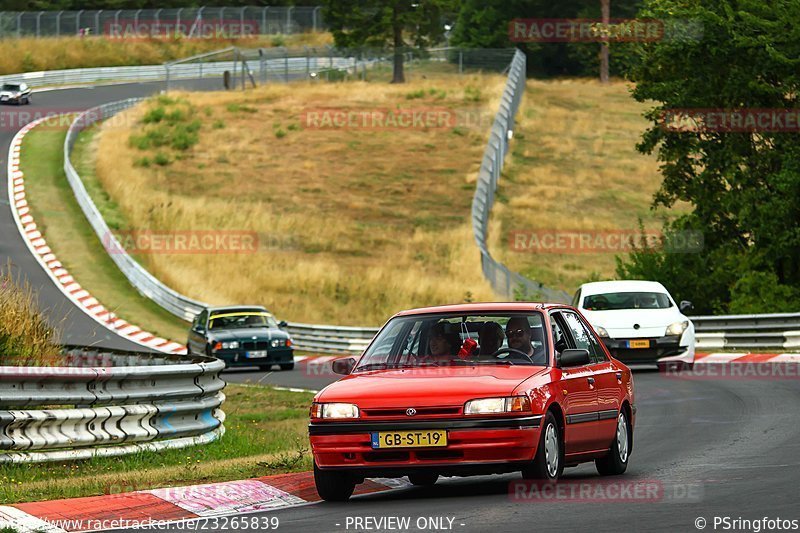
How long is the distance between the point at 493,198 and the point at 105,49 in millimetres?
48054

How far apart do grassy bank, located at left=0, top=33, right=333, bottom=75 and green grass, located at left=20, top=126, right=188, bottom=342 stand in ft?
91.4

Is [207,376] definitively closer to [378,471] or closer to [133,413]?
[133,413]

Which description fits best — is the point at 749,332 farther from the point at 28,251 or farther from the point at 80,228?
the point at 80,228

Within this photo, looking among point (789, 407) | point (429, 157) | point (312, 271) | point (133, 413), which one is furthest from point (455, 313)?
point (429, 157)

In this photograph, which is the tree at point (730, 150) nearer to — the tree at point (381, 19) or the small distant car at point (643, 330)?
the small distant car at point (643, 330)

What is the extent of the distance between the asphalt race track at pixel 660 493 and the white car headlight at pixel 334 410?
63 centimetres

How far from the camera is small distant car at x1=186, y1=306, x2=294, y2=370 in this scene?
29.8 meters

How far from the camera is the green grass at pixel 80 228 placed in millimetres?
41906

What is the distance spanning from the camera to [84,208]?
5066 centimetres

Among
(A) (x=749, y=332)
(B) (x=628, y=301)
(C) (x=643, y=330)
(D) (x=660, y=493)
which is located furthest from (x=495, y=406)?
(A) (x=749, y=332)

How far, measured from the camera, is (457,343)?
1150cm

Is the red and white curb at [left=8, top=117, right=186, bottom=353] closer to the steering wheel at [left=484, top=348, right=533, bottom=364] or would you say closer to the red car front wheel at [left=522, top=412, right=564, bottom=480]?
the steering wheel at [left=484, top=348, right=533, bottom=364]

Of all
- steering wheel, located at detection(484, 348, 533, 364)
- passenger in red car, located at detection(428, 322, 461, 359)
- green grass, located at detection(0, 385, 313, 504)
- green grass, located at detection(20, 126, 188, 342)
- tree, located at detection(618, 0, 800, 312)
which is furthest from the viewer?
green grass, located at detection(20, 126, 188, 342)

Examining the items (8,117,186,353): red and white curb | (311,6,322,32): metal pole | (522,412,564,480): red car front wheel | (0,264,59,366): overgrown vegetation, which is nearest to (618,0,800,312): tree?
(8,117,186,353): red and white curb
